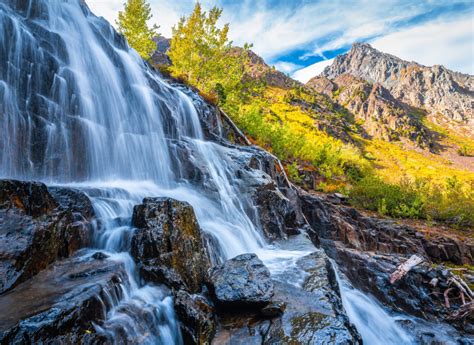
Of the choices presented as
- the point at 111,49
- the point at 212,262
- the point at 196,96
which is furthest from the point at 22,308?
the point at 196,96

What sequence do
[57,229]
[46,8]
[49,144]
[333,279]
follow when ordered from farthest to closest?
[46,8] < [49,144] < [333,279] < [57,229]

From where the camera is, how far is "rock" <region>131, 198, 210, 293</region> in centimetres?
438

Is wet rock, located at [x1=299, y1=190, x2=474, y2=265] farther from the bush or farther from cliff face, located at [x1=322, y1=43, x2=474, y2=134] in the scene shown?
cliff face, located at [x1=322, y1=43, x2=474, y2=134]

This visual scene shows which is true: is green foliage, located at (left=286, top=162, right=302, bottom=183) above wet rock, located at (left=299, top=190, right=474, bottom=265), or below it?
above

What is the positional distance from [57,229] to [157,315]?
79.0 inches

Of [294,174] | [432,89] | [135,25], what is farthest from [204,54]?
[432,89]

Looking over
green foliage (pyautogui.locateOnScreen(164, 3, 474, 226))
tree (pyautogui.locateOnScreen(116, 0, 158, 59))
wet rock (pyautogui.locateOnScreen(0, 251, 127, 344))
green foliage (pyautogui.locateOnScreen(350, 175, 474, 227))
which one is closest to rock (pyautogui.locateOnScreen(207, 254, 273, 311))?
wet rock (pyautogui.locateOnScreen(0, 251, 127, 344))

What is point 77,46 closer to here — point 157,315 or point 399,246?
point 157,315

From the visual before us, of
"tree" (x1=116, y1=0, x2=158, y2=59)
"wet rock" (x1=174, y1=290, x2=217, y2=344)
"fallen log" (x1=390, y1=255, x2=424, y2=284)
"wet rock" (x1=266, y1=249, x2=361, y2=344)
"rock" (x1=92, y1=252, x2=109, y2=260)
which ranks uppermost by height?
"tree" (x1=116, y1=0, x2=158, y2=59)

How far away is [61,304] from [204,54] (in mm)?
26362

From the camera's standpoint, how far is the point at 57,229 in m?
4.23

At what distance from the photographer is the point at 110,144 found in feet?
28.1

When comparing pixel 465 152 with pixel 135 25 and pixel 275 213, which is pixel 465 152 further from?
pixel 275 213

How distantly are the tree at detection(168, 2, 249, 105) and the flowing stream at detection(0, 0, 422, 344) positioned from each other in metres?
13.5
